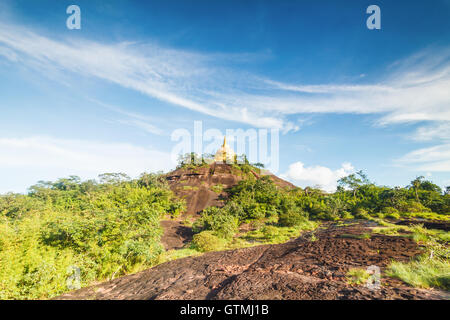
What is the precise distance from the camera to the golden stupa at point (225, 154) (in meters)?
52.8

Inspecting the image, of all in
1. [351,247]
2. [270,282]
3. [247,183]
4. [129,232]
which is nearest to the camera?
[270,282]

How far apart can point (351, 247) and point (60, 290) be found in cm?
1182

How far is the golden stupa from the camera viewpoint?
5275cm

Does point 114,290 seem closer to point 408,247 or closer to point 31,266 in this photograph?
point 31,266

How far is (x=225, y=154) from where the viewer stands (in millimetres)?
53906

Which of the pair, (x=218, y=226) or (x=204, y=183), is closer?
(x=218, y=226)

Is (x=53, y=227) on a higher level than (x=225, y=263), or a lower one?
higher

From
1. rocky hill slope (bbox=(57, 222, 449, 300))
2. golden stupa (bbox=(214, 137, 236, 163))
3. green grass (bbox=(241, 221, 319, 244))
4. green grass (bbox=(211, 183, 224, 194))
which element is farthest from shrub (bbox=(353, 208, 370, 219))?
golden stupa (bbox=(214, 137, 236, 163))

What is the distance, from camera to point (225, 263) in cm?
871

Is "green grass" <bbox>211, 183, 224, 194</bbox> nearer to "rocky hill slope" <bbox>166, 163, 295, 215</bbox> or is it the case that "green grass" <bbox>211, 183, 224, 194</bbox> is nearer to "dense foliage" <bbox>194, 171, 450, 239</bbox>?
"rocky hill slope" <bbox>166, 163, 295, 215</bbox>

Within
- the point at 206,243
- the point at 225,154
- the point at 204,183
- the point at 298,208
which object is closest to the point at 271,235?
the point at 206,243

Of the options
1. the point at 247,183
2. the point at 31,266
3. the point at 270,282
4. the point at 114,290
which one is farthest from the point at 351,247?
the point at 247,183

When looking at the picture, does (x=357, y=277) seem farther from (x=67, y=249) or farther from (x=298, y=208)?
(x=298, y=208)
